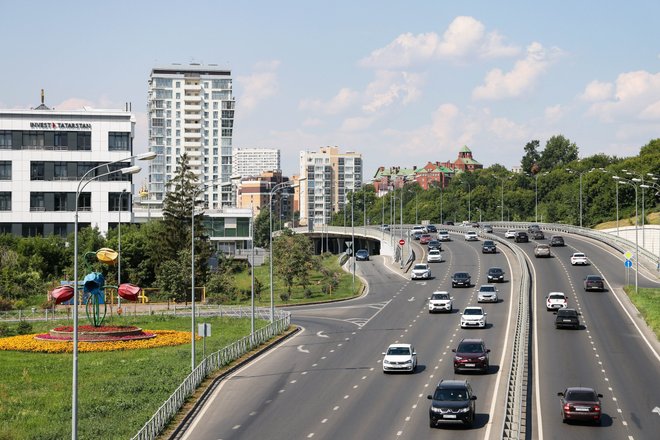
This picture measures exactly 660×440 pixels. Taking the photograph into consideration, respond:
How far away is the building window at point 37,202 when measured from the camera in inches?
4380

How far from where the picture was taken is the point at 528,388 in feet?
140

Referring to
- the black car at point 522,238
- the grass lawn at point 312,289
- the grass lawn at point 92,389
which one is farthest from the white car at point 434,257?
the grass lawn at point 92,389

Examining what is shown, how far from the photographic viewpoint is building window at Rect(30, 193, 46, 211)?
111m

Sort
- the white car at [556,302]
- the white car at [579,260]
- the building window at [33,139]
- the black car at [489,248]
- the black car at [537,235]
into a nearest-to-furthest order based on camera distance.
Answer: the white car at [556,302]
the white car at [579,260]
the black car at [489,248]
the building window at [33,139]
the black car at [537,235]

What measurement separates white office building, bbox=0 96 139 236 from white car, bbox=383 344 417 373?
6975 centimetres

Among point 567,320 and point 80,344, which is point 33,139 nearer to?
point 80,344

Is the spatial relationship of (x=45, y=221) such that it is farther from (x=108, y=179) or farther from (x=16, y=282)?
(x=16, y=282)

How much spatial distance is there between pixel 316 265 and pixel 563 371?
191 ft

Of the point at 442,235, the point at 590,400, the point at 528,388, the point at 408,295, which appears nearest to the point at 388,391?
the point at 528,388

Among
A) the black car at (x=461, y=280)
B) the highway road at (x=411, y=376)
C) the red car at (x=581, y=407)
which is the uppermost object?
the black car at (x=461, y=280)

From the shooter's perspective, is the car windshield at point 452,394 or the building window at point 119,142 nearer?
the car windshield at point 452,394

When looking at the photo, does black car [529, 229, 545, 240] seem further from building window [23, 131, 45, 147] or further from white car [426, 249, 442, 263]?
building window [23, 131, 45, 147]

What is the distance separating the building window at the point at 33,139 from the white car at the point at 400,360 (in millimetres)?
76160

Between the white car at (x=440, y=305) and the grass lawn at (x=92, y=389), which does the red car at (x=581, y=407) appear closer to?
the grass lawn at (x=92, y=389)
